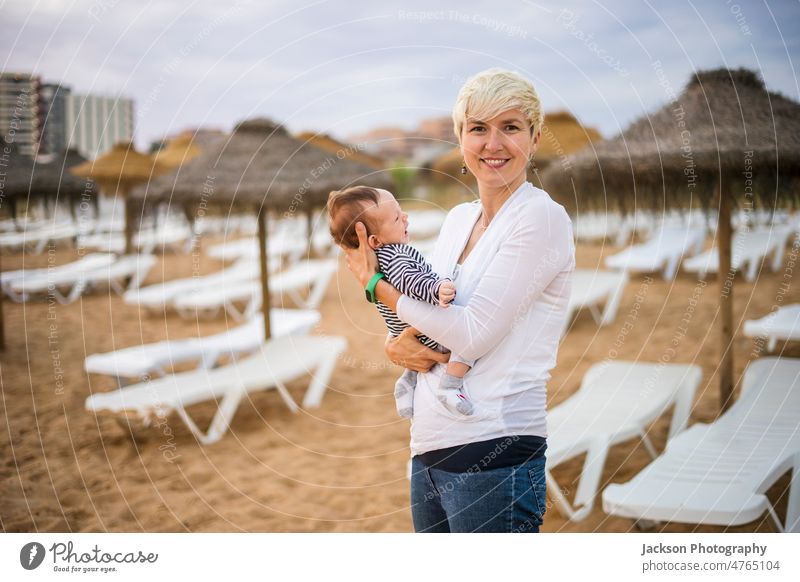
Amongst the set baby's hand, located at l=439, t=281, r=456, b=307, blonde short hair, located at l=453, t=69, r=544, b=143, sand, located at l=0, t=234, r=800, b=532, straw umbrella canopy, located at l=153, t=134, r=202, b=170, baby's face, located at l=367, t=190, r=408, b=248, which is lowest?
sand, located at l=0, t=234, r=800, b=532

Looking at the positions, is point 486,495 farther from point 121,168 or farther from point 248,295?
point 121,168

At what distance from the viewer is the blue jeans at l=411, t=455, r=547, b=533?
1312mm

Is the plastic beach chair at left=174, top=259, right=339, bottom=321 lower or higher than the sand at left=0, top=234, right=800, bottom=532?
higher

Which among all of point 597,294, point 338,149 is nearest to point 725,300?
point 597,294

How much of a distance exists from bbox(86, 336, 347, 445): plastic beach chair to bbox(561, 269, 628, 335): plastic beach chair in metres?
2.42

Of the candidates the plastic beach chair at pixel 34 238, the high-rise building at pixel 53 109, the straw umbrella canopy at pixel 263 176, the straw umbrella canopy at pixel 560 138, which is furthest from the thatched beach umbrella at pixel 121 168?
the high-rise building at pixel 53 109

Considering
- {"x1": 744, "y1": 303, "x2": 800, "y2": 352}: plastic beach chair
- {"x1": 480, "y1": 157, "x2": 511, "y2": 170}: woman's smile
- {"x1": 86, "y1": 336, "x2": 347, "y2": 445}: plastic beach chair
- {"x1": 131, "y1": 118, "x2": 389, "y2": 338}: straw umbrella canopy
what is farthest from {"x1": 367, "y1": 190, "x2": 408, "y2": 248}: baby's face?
{"x1": 744, "y1": 303, "x2": 800, "y2": 352}: plastic beach chair

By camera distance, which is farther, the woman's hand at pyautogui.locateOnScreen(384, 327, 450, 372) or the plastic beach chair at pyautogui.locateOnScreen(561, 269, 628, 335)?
the plastic beach chair at pyautogui.locateOnScreen(561, 269, 628, 335)

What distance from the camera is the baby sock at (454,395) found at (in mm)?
1314

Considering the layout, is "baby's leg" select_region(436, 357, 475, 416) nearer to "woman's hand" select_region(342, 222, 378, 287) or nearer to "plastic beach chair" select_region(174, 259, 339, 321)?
"woman's hand" select_region(342, 222, 378, 287)

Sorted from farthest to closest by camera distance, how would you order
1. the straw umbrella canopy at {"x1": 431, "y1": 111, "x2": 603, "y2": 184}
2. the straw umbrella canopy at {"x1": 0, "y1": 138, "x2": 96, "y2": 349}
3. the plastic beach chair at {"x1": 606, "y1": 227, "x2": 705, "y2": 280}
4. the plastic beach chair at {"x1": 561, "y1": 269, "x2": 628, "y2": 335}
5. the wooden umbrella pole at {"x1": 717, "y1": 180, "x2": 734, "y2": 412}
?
the plastic beach chair at {"x1": 606, "y1": 227, "x2": 705, "y2": 280} < the straw umbrella canopy at {"x1": 0, "y1": 138, "x2": 96, "y2": 349} < the straw umbrella canopy at {"x1": 431, "y1": 111, "x2": 603, "y2": 184} < the plastic beach chair at {"x1": 561, "y1": 269, "x2": 628, "y2": 335} < the wooden umbrella pole at {"x1": 717, "y1": 180, "x2": 734, "y2": 412}

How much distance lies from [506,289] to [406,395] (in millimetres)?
379

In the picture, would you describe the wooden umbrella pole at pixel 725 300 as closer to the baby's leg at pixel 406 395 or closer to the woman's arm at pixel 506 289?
the baby's leg at pixel 406 395
